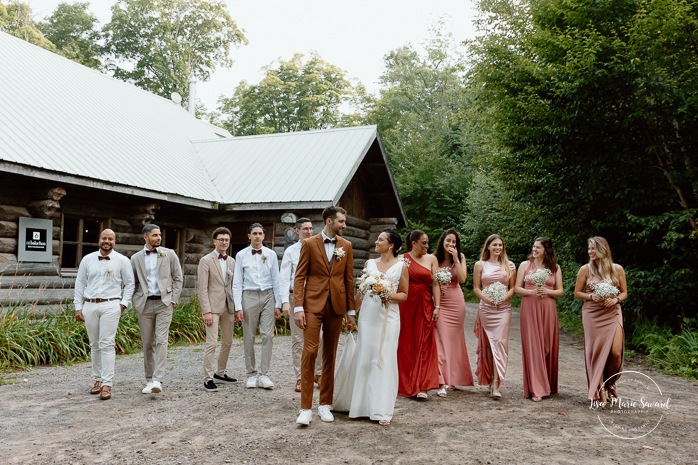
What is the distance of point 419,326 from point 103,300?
3801mm

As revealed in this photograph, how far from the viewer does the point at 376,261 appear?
593 cm

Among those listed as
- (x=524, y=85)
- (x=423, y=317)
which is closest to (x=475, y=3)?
(x=524, y=85)

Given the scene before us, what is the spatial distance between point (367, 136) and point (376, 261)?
9.65 meters

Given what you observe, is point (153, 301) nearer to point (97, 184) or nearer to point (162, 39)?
point (97, 184)

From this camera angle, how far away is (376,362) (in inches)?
213

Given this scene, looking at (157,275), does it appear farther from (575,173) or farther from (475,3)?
(475,3)

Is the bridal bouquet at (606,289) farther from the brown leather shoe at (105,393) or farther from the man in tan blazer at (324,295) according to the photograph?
the brown leather shoe at (105,393)

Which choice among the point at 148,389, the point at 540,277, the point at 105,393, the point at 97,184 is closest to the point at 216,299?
the point at 148,389

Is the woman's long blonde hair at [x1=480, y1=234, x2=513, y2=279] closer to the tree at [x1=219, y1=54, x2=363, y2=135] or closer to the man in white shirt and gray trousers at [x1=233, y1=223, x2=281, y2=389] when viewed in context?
the man in white shirt and gray trousers at [x1=233, y1=223, x2=281, y2=389]

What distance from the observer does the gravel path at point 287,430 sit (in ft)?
14.3

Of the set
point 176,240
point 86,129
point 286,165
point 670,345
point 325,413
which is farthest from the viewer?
point 286,165

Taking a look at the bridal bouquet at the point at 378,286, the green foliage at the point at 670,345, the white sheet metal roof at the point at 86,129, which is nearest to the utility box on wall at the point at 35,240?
the white sheet metal roof at the point at 86,129

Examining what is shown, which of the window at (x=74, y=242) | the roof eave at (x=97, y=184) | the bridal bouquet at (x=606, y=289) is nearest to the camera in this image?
the bridal bouquet at (x=606, y=289)

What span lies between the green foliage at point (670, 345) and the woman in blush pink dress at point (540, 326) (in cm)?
324
